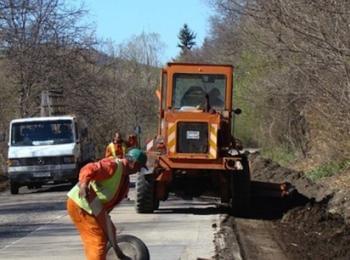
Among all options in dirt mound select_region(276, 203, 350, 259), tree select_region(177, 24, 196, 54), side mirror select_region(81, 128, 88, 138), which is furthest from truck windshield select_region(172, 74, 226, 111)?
tree select_region(177, 24, 196, 54)

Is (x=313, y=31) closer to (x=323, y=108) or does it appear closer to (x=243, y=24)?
(x=323, y=108)

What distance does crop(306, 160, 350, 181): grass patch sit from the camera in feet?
79.5

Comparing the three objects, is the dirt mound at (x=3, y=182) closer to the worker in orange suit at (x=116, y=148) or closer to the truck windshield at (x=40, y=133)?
the truck windshield at (x=40, y=133)

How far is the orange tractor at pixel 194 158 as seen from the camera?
16.9 meters

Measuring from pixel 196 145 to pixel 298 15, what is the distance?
11.9 ft

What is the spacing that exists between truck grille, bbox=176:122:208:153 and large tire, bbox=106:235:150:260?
8299mm

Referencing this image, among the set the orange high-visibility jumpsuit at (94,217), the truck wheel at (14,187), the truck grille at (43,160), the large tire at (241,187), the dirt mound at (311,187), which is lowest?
the truck wheel at (14,187)

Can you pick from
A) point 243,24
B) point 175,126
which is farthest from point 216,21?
point 175,126

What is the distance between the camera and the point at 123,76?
81938 mm

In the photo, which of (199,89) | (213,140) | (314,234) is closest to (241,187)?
(213,140)

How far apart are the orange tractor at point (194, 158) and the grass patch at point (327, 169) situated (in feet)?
24.0

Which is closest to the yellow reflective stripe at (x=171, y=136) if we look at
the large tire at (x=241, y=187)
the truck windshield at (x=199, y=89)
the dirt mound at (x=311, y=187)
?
the truck windshield at (x=199, y=89)

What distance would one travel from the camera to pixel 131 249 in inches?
346

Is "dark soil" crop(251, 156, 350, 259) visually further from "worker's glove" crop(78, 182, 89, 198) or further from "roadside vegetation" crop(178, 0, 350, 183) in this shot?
"worker's glove" crop(78, 182, 89, 198)
